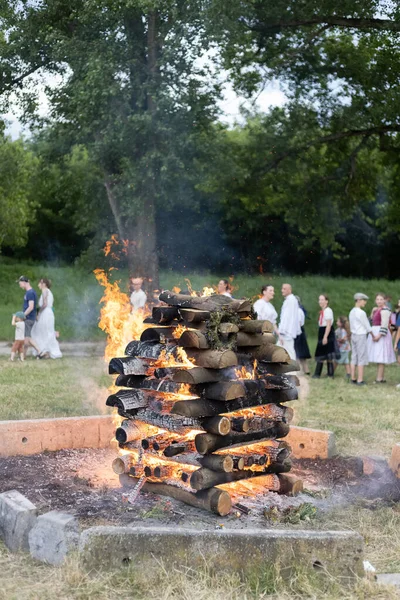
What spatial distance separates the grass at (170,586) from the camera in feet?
15.4

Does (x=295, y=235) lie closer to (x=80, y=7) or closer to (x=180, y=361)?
(x=80, y=7)

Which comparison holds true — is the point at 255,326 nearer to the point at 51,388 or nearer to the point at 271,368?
the point at 271,368

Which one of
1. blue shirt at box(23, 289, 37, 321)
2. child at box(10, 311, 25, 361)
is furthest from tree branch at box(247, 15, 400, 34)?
child at box(10, 311, 25, 361)

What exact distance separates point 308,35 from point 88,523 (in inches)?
669

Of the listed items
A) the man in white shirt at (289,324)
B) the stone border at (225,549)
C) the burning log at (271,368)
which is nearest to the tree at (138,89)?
the man in white shirt at (289,324)

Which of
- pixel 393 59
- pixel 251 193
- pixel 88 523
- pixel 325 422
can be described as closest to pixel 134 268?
pixel 251 193

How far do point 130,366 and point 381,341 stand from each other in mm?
10129

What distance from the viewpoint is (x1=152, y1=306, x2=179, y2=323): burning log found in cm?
668

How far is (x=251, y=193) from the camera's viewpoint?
21969 mm

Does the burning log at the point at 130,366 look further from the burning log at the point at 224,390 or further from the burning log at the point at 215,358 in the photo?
the burning log at the point at 224,390

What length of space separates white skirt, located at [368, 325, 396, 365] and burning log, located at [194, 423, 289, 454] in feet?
30.9

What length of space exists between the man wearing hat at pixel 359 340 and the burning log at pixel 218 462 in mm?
9400

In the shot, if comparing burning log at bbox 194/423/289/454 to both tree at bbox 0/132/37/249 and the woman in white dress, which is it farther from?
tree at bbox 0/132/37/249

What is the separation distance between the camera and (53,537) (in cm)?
525
